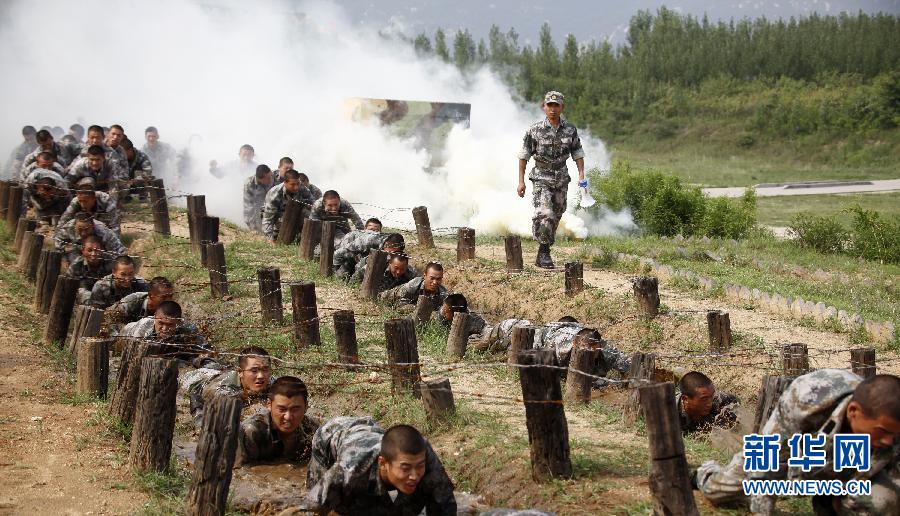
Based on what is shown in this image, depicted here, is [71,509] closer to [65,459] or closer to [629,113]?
[65,459]

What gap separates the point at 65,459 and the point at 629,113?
4093cm

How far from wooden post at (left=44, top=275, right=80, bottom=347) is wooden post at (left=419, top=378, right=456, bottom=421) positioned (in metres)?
4.86

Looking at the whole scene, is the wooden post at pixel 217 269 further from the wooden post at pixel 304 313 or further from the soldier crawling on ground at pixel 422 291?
the wooden post at pixel 304 313

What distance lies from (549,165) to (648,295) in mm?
2922

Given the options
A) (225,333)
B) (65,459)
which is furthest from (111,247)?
(65,459)

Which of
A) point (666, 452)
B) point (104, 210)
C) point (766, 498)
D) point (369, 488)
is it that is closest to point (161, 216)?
point (104, 210)

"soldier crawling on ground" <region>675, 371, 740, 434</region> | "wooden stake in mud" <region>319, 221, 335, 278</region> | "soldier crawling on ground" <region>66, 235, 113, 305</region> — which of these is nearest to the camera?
"soldier crawling on ground" <region>675, 371, 740, 434</region>

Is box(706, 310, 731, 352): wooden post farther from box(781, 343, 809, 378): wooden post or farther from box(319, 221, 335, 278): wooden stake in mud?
box(319, 221, 335, 278): wooden stake in mud

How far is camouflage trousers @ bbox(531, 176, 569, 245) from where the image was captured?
1395cm

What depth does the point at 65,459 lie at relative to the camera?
25.3ft

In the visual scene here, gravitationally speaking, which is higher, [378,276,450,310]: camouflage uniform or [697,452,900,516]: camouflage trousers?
[378,276,450,310]: camouflage uniform

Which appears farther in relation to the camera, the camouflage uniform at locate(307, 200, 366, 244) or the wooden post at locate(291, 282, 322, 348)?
the camouflage uniform at locate(307, 200, 366, 244)

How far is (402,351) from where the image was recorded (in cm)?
870

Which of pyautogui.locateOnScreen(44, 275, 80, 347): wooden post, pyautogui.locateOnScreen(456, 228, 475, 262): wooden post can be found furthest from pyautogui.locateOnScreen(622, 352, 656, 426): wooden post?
pyautogui.locateOnScreen(456, 228, 475, 262): wooden post
